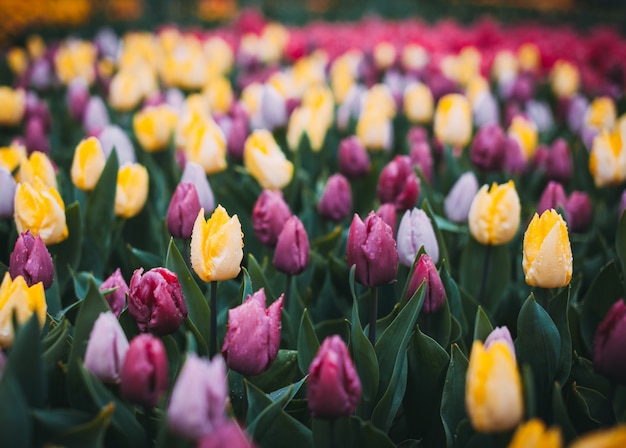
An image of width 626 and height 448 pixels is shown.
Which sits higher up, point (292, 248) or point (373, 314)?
point (292, 248)

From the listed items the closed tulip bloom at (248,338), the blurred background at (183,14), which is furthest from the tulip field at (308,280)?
the blurred background at (183,14)

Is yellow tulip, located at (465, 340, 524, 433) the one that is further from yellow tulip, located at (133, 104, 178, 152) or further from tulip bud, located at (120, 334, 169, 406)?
yellow tulip, located at (133, 104, 178, 152)

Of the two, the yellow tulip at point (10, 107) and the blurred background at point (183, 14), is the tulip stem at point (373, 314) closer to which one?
the yellow tulip at point (10, 107)

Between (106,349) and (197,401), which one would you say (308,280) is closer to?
(106,349)

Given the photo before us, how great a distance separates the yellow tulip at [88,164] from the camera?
2.13 meters

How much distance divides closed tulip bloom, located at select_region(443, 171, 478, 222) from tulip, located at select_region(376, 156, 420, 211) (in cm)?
16

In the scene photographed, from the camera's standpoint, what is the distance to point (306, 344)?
1571 millimetres

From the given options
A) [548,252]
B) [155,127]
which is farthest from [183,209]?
[155,127]

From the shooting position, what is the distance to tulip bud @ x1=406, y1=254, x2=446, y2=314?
1529mm

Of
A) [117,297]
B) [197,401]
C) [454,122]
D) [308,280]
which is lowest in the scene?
[308,280]

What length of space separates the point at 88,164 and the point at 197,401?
1328mm

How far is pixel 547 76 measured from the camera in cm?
506

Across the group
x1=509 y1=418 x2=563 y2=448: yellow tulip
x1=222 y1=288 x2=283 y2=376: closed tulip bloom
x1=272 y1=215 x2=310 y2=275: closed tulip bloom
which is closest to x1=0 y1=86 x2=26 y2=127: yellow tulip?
x1=272 y1=215 x2=310 y2=275: closed tulip bloom

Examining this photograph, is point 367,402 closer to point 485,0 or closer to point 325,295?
point 325,295
